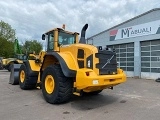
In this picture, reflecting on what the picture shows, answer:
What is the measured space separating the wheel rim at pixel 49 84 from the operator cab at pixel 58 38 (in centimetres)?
121

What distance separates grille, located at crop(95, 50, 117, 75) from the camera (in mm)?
6820

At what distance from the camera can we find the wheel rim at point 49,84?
751 cm

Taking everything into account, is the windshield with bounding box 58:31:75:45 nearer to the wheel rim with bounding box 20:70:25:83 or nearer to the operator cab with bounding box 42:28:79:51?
the operator cab with bounding box 42:28:79:51

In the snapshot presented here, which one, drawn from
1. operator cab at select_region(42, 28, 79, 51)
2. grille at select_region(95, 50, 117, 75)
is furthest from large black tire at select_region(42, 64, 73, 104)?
operator cab at select_region(42, 28, 79, 51)

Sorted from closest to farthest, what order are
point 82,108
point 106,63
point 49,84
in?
point 82,108, point 106,63, point 49,84

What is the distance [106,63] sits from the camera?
7059 mm

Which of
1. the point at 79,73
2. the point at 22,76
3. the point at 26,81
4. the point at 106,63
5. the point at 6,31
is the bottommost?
the point at 26,81

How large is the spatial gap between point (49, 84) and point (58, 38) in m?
1.85

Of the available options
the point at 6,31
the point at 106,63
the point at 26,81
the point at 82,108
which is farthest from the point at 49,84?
the point at 6,31

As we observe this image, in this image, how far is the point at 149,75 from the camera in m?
17.2

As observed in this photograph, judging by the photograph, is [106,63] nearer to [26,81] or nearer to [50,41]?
[50,41]

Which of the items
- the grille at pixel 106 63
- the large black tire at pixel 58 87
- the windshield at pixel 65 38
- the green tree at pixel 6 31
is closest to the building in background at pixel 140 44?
the windshield at pixel 65 38

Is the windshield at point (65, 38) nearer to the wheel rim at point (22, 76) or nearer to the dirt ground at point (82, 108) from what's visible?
the dirt ground at point (82, 108)

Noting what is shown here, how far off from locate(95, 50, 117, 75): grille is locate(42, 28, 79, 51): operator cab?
1.90 m
